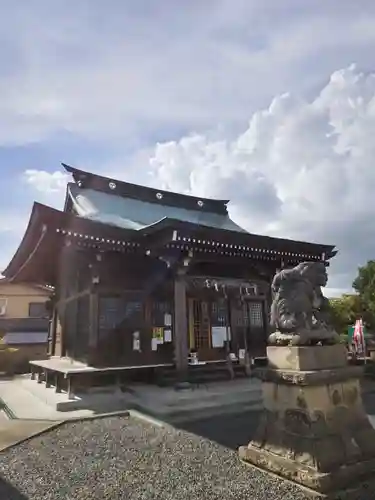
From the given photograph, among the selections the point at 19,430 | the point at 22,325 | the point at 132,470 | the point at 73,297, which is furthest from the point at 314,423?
the point at 22,325

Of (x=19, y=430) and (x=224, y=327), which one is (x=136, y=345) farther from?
(x=19, y=430)

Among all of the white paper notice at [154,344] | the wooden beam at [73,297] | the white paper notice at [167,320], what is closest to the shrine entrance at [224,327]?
the white paper notice at [167,320]

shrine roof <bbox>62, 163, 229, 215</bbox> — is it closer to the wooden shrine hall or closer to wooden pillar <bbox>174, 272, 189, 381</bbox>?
the wooden shrine hall

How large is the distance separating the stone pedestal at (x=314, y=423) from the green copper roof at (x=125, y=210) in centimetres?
920

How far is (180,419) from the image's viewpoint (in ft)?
21.4

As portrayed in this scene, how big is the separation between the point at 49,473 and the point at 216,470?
72.8 inches

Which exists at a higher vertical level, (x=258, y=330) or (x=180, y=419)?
(x=258, y=330)

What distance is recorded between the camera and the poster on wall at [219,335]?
35.8 feet

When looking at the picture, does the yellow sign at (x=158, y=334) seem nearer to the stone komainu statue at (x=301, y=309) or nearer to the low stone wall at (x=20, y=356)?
the stone komainu statue at (x=301, y=309)

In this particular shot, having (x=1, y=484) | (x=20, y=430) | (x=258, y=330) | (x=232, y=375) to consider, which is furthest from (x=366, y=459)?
(x=258, y=330)

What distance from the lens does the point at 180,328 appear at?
9.73 meters

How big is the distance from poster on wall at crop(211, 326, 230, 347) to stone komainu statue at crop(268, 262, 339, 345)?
6.72m

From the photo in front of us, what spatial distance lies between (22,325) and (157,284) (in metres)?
→ 15.7

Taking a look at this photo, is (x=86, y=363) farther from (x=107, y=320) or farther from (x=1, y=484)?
(x=1, y=484)
